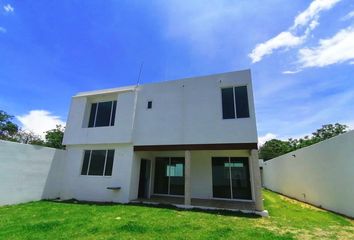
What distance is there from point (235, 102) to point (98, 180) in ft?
30.0

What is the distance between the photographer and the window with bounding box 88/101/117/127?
1270 cm

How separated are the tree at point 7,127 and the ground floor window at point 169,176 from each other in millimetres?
26018

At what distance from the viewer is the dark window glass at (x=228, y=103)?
10195mm

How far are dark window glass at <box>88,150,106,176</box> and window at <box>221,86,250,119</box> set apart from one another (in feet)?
25.7

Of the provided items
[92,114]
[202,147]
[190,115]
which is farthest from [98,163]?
[202,147]

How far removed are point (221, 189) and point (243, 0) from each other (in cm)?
992

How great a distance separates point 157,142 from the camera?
11.2 meters

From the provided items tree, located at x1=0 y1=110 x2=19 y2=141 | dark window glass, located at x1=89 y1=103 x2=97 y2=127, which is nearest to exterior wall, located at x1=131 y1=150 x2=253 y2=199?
dark window glass, located at x1=89 y1=103 x2=97 y2=127

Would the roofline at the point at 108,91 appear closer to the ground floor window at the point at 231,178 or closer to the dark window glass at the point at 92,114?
the dark window glass at the point at 92,114

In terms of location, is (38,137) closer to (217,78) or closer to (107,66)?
(107,66)

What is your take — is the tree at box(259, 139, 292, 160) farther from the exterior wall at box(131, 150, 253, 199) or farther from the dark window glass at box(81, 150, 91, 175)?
the dark window glass at box(81, 150, 91, 175)

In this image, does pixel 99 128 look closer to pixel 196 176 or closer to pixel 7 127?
pixel 196 176

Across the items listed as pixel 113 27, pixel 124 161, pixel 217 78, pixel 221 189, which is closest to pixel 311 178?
pixel 221 189

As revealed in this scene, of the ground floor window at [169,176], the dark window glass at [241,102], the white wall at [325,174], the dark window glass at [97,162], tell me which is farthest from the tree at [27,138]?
the white wall at [325,174]
